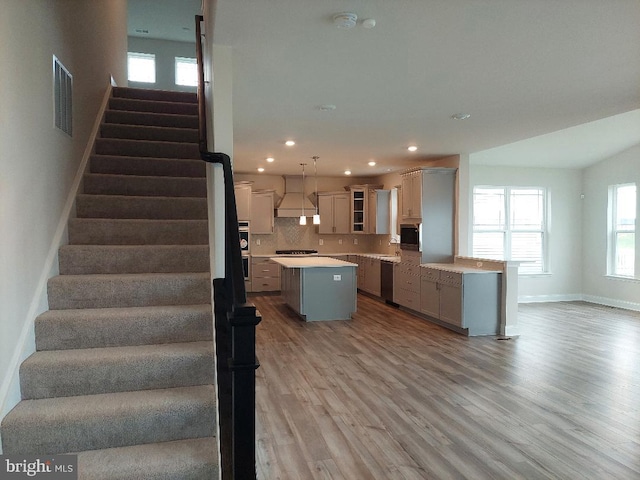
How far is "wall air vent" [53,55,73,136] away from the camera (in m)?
2.96

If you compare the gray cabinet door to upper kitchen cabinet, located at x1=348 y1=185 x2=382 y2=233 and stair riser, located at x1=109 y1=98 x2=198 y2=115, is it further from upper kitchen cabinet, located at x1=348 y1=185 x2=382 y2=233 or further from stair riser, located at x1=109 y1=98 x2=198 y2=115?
stair riser, located at x1=109 y1=98 x2=198 y2=115

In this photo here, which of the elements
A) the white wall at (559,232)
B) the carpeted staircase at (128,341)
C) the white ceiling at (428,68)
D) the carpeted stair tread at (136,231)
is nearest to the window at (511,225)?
the white wall at (559,232)

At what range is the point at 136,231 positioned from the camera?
336cm

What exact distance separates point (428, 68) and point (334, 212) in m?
6.92

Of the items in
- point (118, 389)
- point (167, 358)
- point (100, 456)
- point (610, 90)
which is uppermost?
point (610, 90)

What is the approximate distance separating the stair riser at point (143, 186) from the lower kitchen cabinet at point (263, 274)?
5603mm

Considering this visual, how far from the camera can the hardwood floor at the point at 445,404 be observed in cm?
270

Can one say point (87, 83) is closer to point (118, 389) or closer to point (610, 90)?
point (118, 389)

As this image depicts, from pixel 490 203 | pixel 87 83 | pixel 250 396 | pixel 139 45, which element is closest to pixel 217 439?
pixel 250 396

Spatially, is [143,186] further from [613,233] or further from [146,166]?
[613,233]

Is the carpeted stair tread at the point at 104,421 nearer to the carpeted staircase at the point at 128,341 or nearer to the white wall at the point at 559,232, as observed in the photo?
the carpeted staircase at the point at 128,341

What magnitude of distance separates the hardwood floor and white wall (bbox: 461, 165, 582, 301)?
2662 mm

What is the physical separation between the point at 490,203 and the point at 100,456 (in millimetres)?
Answer: 8286

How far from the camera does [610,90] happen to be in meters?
3.79
